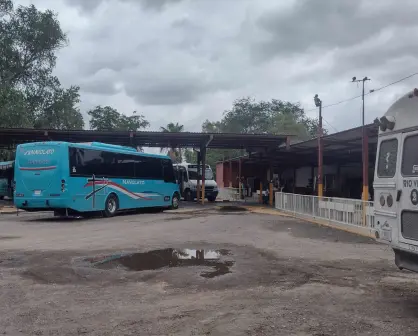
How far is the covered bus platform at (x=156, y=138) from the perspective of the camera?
87.4 feet

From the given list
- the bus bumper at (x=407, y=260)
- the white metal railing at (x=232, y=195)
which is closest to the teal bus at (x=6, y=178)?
the white metal railing at (x=232, y=195)

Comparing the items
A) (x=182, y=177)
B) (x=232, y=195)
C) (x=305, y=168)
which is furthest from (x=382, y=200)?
(x=305, y=168)

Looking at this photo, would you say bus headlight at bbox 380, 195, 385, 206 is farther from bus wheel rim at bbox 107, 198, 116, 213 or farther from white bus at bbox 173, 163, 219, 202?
white bus at bbox 173, 163, 219, 202

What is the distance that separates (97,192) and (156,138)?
1063cm

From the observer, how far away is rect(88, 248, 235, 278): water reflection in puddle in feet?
27.4

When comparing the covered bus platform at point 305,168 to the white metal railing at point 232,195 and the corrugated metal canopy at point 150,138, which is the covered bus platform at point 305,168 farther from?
the white metal railing at point 232,195

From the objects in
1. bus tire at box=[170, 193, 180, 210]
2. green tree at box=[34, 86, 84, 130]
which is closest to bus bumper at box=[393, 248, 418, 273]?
bus tire at box=[170, 193, 180, 210]

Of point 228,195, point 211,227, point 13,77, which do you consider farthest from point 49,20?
point 211,227

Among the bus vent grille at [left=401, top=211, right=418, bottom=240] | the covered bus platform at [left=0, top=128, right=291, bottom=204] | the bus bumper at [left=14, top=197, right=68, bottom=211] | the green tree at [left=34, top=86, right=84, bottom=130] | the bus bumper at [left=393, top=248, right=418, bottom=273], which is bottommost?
the bus bumper at [left=393, top=248, right=418, bottom=273]

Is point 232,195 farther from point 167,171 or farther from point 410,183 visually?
point 410,183

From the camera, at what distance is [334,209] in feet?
53.0

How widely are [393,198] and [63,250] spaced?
714 cm

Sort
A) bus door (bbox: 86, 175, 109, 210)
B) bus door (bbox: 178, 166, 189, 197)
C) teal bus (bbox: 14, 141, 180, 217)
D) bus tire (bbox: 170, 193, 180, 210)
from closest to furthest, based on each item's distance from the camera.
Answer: teal bus (bbox: 14, 141, 180, 217)
bus door (bbox: 86, 175, 109, 210)
bus tire (bbox: 170, 193, 180, 210)
bus door (bbox: 178, 166, 189, 197)

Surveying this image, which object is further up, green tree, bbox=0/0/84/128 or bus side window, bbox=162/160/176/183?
green tree, bbox=0/0/84/128
